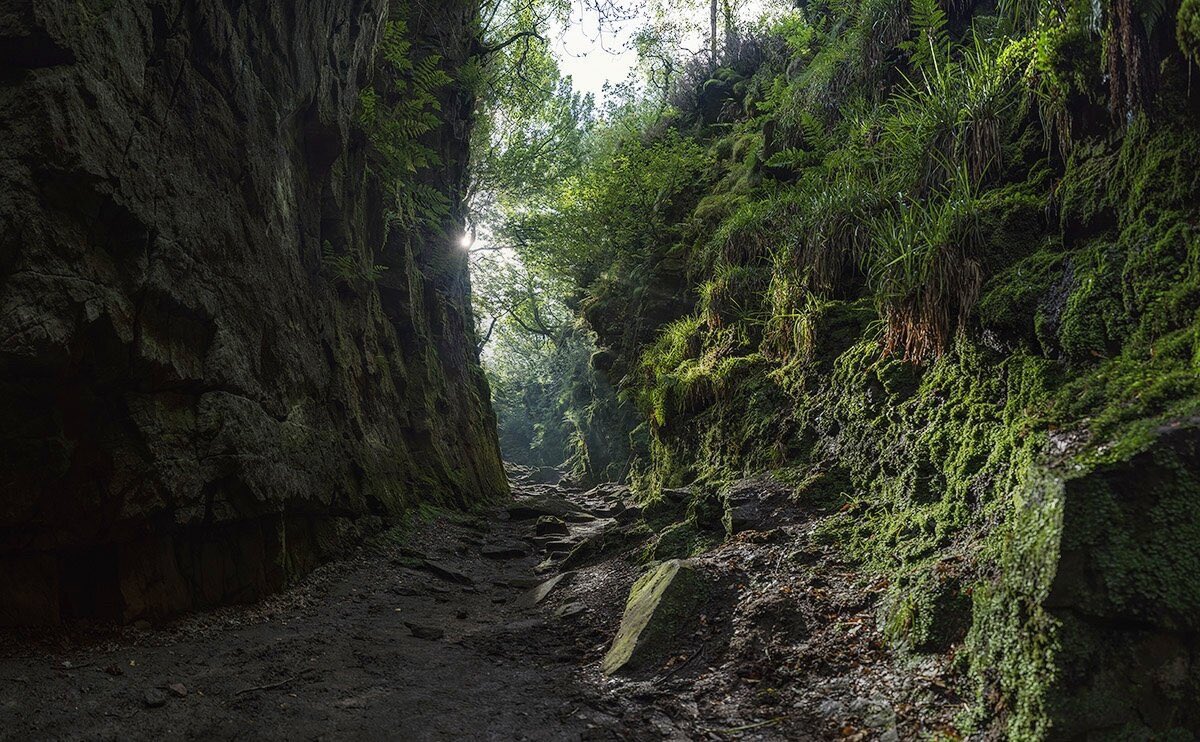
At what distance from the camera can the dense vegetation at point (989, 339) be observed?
2396 mm

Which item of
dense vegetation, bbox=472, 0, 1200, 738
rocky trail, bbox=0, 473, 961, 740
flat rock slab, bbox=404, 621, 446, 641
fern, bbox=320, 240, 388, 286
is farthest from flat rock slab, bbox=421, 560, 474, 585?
fern, bbox=320, 240, 388, 286

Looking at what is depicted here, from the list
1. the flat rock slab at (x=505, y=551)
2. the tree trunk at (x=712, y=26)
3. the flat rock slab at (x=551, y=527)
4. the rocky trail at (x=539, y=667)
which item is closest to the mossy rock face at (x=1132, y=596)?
the rocky trail at (x=539, y=667)

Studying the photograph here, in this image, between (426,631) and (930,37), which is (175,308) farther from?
(930,37)

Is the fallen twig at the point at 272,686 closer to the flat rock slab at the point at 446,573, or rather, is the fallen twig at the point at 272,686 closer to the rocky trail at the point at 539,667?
the rocky trail at the point at 539,667

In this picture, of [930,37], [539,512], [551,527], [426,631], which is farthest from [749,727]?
[539,512]

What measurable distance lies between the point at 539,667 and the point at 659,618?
0.95 metres

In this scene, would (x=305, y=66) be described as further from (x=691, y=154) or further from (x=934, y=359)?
(x=691, y=154)

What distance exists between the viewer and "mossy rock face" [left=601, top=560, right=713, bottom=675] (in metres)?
3.91

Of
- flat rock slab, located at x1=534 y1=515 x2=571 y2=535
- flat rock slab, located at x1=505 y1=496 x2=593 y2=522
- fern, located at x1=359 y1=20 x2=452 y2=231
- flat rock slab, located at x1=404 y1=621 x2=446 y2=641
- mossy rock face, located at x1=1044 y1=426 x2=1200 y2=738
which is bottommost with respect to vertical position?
flat rock slab, located at x1=404 y1=621 x2=446 y2=641

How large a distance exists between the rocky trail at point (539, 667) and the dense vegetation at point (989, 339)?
1.16 feet

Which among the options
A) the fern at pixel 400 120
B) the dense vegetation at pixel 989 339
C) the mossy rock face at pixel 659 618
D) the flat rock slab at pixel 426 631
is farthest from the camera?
the fern at pixel 400 120

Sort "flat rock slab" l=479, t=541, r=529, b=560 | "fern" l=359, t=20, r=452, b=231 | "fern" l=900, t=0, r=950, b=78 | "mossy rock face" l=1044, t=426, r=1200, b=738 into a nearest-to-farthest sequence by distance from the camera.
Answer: "mossy rock face" l=1044, t=426, r=1200, b=738 < "fern" l=900, t=0, r=950, b=78 < "flat rock slab" l=479, t=541, r=529, b=560 < "fern" l=359, t=20, r=452, b=231

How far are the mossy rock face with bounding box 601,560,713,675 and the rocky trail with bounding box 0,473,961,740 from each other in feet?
0.04

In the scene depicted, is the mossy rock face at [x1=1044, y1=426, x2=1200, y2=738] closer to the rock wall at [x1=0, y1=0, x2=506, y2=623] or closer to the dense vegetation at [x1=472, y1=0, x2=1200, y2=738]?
the dense vegetation at [x1=472, y1=0, x2=1200, y2=738]
